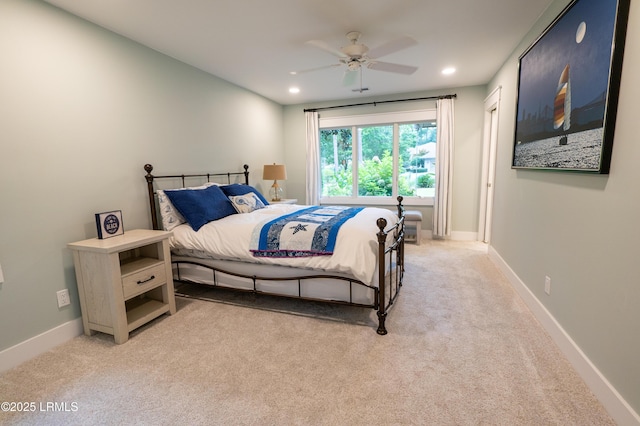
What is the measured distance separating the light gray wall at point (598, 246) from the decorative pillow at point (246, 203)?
285cm

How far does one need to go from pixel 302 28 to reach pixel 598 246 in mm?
2702

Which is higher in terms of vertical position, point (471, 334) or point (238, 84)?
point (238, 84)

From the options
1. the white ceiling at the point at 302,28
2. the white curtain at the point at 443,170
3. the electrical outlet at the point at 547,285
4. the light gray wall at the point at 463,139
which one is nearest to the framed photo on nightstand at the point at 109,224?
the white ceiling at the point at 302,28

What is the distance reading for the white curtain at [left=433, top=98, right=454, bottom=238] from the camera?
470 centimetres

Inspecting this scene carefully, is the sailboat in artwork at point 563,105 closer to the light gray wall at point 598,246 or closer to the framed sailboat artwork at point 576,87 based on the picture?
the framed sailboat artwork at point 576,87

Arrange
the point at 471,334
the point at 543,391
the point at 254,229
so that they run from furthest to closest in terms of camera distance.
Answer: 1. the point at 254,229
2. the point at 471,334
3. the point at 543,391

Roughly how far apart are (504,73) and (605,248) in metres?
2.85

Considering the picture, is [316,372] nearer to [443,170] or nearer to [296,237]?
[296,237]

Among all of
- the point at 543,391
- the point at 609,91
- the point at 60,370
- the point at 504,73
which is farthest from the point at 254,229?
the point at 504,73

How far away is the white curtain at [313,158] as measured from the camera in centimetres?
546

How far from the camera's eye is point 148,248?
104 inches

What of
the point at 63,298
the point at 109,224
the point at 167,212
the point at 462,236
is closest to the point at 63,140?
the point at 109,224

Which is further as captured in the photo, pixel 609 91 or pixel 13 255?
pixel 13 255

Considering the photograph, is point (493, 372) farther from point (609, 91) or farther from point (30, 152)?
point (30, 152)
